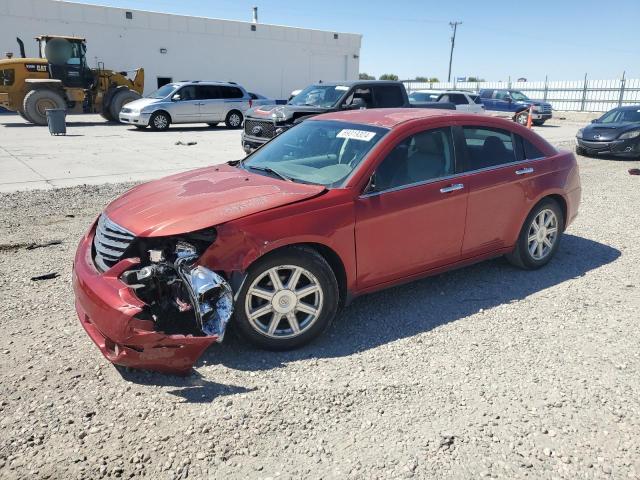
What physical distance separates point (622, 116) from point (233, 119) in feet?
46.3

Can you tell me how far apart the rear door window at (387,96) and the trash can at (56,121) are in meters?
10.5

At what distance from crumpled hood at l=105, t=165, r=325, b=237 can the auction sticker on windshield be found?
0.70m

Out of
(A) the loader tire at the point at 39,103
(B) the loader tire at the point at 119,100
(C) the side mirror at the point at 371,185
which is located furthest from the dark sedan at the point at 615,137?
(A) the loader tire at the point at 39,103

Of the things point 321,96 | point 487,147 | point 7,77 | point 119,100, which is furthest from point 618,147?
point 7,77

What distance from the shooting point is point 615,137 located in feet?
44.1

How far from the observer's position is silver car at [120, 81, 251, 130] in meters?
19.7

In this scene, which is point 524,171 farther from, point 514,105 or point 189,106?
point 514,105

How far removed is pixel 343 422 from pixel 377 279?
4.32ft

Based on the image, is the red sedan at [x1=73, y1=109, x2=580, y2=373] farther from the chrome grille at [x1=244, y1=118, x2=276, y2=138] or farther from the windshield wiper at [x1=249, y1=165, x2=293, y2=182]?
the chrome grille at [x1=244, y1=118, x2=276, y2=138]

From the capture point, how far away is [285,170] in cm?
425

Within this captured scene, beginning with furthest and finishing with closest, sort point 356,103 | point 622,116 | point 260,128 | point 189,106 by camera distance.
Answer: point 189,106 → point 622,116 → point 356,103 → point 260,128

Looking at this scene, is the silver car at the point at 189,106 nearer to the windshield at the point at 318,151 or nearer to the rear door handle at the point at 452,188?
the windshield at the point at 318,151

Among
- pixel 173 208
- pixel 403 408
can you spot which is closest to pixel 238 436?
pixel 403 408

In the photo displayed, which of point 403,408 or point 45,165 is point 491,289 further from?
point 45,165
